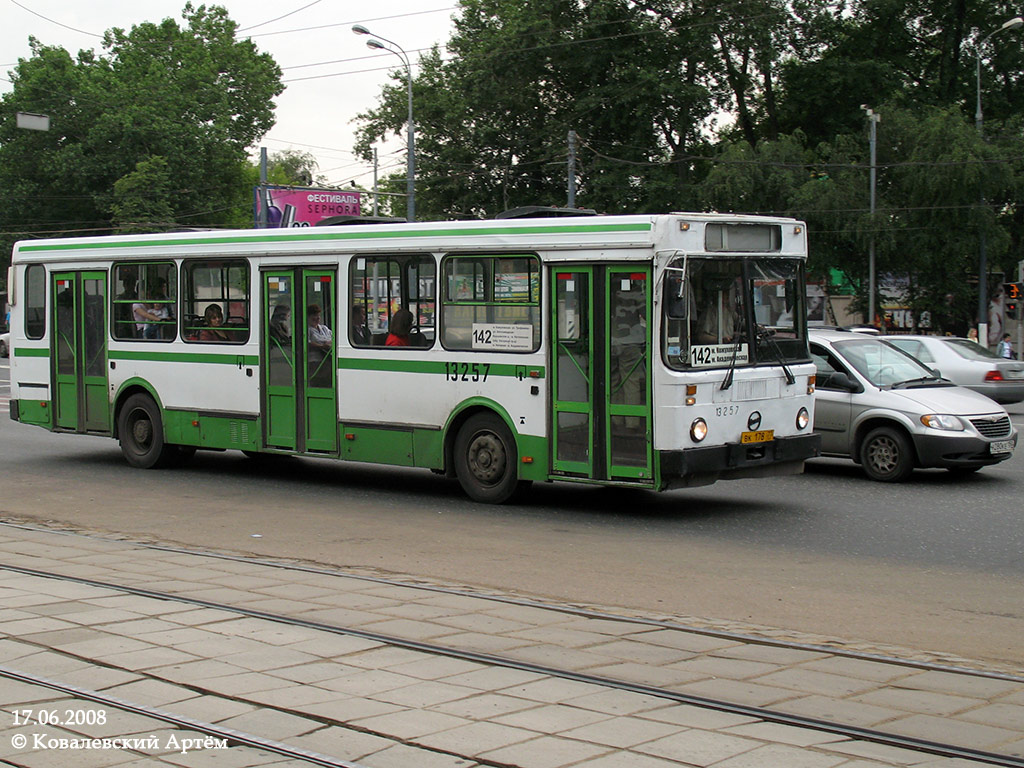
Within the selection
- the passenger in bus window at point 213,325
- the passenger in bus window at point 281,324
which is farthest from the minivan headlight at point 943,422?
the passenger in bus window at point 213,325

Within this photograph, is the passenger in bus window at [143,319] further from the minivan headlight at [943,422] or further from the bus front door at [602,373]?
the minivan headlight at [943,422]

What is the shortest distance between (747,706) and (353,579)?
3.68m

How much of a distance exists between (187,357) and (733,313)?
268 inches

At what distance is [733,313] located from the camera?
37.7ft

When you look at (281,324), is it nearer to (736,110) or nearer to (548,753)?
(548,753)

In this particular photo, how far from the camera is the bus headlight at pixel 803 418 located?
12.0m

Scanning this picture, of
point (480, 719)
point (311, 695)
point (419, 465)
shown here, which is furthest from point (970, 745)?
point (419, 465)

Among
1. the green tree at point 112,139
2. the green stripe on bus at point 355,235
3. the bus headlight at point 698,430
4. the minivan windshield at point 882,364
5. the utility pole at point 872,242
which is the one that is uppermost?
the green tree at point 112,139

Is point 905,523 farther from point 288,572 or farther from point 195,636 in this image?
point 195,636

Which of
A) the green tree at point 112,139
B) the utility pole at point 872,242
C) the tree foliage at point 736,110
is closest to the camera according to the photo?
the utility pole at point 872,242

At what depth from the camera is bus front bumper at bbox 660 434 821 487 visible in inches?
428

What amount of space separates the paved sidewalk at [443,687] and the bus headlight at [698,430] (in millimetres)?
3640

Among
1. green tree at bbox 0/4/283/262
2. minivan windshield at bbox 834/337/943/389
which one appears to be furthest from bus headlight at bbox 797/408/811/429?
green tree at bbox 0/4/283/262

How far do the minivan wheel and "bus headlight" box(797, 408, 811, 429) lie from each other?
1938mm
